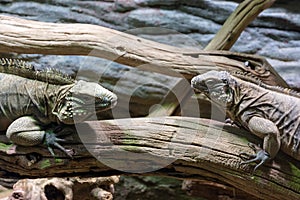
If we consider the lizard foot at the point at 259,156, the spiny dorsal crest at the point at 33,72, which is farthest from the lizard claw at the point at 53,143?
the lizard foot at the point at 259,156

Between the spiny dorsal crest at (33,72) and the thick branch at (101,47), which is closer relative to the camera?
the spiny dorsal crest at (33,72)

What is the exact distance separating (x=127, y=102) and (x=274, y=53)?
2.23 metres

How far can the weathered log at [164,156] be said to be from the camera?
3.20 meters

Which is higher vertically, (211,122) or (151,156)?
(211,122)

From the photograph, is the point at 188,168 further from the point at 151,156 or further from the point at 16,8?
the point at 16,8

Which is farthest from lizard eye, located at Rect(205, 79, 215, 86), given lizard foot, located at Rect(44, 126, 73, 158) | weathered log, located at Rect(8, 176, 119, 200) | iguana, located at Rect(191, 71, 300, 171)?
weathered log, located at Rect(8, 176, 119, 200)

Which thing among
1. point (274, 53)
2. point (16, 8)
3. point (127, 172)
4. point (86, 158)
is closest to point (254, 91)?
point (127, 172)

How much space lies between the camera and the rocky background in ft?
20.6

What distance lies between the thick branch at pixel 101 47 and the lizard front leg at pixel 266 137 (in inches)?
49.5

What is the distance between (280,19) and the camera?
20.6 ft

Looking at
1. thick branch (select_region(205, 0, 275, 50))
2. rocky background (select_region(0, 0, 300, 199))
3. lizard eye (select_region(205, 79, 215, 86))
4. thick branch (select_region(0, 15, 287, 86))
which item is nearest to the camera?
lizard eye (select_region(205, 79, 215, 86))

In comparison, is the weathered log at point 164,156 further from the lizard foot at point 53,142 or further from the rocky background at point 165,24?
the rocky background at point 165,24

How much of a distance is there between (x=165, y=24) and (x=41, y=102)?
356 centimetres

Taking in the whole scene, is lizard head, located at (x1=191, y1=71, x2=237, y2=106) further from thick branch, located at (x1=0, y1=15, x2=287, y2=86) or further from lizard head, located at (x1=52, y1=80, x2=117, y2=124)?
thick branch, located at (x1=0, y1=15, x2=287, y2=86)
